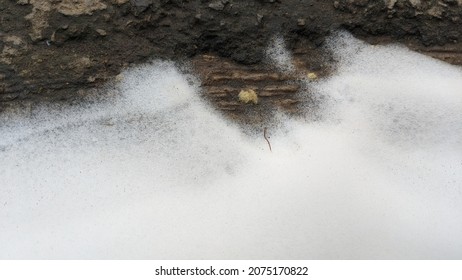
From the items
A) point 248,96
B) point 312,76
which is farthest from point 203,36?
point 312,76

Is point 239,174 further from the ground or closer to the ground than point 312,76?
closer to the ground

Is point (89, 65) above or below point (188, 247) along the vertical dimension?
above

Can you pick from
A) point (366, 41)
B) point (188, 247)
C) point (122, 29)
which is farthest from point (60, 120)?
point (366, 41)

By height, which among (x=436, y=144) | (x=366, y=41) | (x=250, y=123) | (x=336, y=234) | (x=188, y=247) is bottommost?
(x=188, y=247)

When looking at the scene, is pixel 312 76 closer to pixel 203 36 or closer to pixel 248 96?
pixel 248 96

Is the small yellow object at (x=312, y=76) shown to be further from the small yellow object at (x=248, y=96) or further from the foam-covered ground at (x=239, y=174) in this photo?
the small yellow object at (x=248, y=96)

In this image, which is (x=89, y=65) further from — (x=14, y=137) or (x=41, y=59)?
(x=14, y=137)
